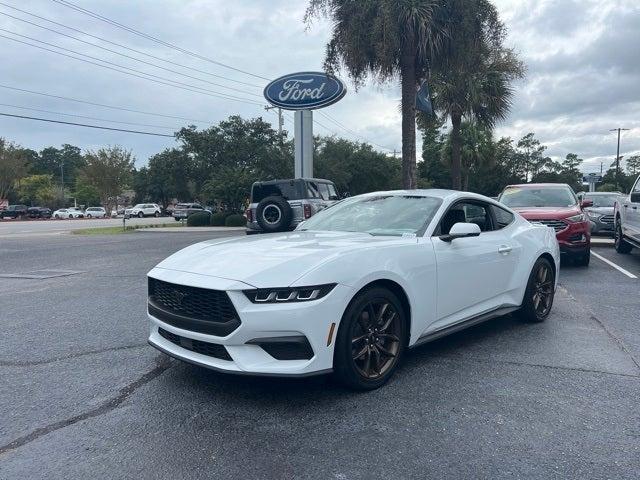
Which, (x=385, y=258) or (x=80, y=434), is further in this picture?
(x=385, y=258)

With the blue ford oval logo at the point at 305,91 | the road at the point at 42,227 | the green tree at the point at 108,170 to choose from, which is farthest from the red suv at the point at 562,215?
the green tree at the point at 108,170

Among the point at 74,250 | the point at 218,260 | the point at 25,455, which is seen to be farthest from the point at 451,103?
the point at 25,455

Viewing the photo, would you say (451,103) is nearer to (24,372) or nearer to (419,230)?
(419,230)

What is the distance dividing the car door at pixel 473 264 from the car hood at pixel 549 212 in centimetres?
448

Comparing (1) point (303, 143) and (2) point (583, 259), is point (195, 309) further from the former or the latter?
(1) point (303, 143)

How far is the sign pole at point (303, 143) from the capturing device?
17750 millimetres

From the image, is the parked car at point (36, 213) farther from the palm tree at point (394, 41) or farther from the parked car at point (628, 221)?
the parked car at point (628, 221)

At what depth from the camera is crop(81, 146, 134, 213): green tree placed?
4688 cm

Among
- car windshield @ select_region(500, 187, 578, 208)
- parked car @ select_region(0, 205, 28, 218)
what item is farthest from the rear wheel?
parked car @ select_region(0, 205, 28, 218)

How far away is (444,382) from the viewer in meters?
3.92

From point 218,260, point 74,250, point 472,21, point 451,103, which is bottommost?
point 74,250

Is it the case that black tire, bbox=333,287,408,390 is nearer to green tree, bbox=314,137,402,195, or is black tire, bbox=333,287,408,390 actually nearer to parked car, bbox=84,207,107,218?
green tree, bbox=314,137,402,195

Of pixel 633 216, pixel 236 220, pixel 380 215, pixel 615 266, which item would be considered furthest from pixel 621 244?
pixel 236 220

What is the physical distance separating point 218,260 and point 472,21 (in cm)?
1346
